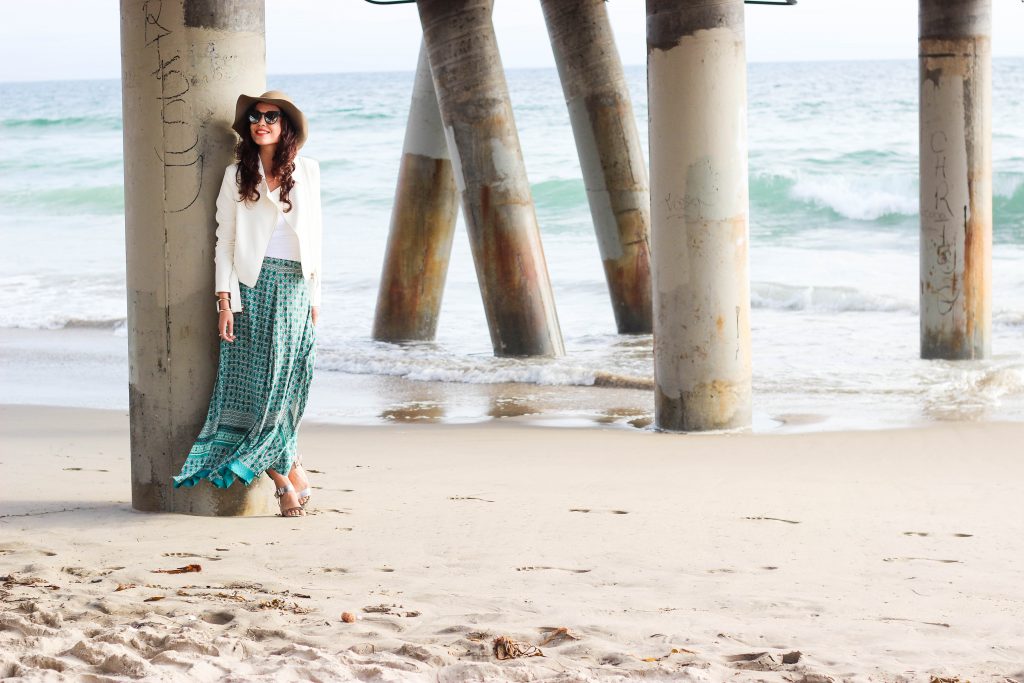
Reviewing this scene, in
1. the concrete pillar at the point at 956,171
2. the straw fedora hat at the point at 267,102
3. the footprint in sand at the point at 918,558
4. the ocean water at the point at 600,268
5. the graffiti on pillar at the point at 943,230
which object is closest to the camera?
the footprint in sand at the point at 918,558

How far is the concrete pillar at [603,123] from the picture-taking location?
1216 centimetres

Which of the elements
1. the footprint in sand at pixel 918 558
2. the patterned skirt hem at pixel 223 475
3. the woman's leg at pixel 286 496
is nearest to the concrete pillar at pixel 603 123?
the woman's leg at pixel 286 496

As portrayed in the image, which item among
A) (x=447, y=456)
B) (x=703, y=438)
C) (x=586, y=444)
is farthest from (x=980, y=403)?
(x=447, y=456)

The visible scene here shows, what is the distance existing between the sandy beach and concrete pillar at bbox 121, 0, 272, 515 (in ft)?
1.46

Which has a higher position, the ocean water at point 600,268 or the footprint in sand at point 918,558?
the ocean water at point 600,268

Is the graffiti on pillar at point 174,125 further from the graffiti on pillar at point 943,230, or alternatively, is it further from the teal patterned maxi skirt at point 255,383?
the graffiti on pillar at point 943,230

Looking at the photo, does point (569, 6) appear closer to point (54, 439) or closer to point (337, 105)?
point (54, 439)

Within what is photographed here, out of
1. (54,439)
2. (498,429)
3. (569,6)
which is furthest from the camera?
(569,6)

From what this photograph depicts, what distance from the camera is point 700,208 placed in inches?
303

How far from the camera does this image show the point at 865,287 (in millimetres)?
18297

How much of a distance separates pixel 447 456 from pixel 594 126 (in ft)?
19.0

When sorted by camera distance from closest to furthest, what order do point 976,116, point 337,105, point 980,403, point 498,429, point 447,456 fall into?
point 447,456, point 498,429, point 980,403, point 976,116, point 337,105

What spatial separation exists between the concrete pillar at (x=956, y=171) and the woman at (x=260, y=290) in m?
7.10

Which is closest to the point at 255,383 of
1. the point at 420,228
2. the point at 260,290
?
the point at 260,290
